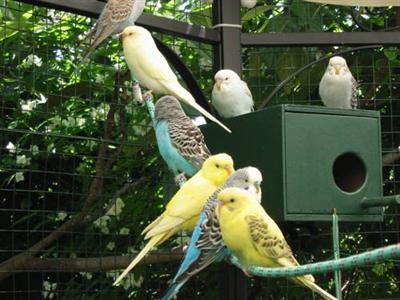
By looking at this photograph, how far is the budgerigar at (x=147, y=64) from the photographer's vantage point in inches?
70.7

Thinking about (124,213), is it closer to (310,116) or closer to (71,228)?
(71,228)

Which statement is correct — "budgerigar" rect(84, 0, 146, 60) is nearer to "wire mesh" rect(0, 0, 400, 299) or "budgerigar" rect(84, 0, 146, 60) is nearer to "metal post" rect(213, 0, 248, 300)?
"metal post" rect(213, 0, 248, 300)

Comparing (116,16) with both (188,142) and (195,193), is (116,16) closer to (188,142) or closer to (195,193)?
(188,142)

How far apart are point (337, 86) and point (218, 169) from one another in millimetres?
860

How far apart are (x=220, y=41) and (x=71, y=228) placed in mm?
885

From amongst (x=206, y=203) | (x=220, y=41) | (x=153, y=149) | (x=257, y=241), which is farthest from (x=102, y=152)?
(x=257, y=241)

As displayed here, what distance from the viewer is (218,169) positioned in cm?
164

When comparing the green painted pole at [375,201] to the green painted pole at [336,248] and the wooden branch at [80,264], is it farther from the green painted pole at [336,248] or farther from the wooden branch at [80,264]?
the wooden branch at [80,264]

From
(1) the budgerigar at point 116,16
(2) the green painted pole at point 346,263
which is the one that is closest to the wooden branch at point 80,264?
(1) the budgerigar at point 116,16

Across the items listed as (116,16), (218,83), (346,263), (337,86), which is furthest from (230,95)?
(346,263)

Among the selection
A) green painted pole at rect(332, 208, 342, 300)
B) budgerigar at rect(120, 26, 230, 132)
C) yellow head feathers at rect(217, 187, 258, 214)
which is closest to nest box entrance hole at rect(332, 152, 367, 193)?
green painted pole at rect(332, 208, 342, 300)

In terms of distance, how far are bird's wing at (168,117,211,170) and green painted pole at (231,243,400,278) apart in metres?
0.51

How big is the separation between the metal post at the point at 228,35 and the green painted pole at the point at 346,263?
906 millimetres

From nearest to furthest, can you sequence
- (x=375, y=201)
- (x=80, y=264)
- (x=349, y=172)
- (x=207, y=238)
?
(x=207, y=238)
(x=375, y=201)
(x=349, y=172)
(x=80, y=264)
